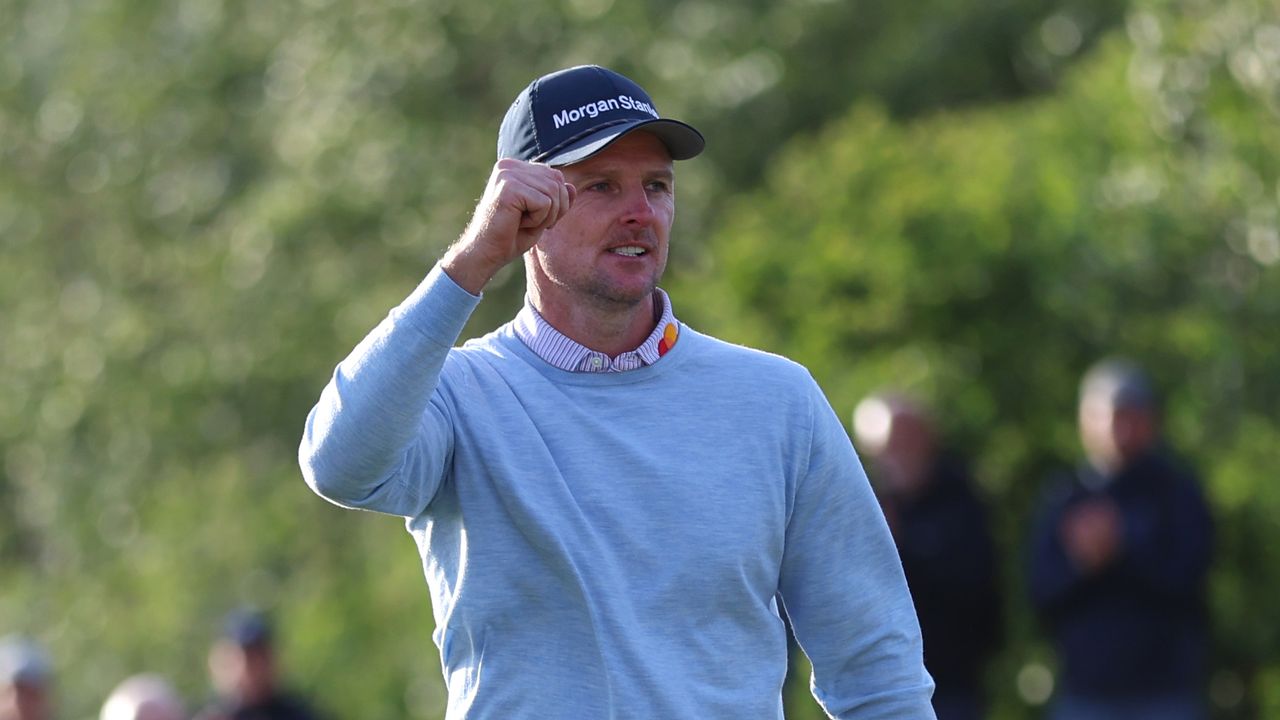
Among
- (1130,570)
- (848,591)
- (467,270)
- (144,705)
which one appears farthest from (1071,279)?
(467,270)

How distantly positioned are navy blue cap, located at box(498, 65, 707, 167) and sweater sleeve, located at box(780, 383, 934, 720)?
55 cm

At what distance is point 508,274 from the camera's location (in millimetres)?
16250

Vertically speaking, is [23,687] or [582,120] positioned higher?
[582,120]

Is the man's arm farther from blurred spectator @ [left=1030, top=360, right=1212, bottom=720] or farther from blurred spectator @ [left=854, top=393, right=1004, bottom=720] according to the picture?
blurred spectator @ [left=1030, top=360, right=1212, bottom=720]

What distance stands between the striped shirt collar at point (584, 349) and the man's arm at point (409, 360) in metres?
0.30

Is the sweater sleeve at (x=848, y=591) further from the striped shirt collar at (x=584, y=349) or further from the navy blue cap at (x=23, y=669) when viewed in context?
the navy blue cap at (x=23, y=669)

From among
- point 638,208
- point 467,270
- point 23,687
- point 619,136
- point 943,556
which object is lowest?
point 23,687

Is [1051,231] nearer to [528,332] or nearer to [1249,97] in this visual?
[1249,97]

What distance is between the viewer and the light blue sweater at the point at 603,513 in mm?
3588

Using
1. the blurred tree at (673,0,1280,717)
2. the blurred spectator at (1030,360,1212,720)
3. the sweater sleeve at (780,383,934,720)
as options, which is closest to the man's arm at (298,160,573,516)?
the sweater sleeve at (780,383,934,720)

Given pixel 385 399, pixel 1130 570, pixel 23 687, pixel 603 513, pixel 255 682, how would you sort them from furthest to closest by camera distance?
pixel 255 682 < pixel 23 687 < pixel 1130 570 < pixel 603 513 < pixel 385 399

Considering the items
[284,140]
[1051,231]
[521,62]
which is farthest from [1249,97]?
[284,140]

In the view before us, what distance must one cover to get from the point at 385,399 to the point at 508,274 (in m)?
12.8

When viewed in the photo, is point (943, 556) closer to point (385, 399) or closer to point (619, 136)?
point (619, 136)
